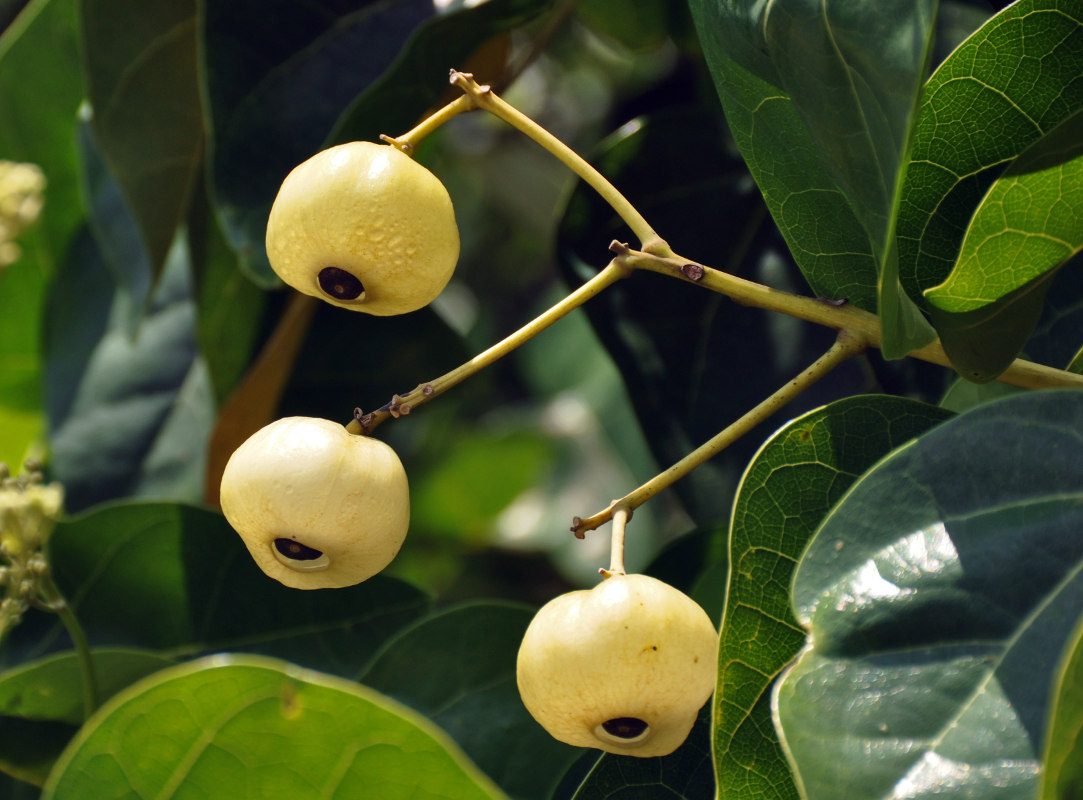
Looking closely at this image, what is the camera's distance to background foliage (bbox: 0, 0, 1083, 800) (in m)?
0.49

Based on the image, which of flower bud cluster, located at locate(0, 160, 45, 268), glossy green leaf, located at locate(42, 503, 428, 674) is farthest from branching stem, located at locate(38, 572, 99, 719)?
flower bud cluster, located at locate(0, 160, 45, 268)

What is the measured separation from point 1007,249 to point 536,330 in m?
0.28

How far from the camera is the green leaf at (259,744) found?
0.53 meters

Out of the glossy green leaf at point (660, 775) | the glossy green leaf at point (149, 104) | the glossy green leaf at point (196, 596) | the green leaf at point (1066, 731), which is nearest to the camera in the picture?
the green leaf at point (1066, 731)

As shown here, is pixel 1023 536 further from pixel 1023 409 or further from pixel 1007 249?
pixel 1007 249

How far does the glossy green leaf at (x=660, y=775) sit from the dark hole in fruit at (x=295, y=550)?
234mm

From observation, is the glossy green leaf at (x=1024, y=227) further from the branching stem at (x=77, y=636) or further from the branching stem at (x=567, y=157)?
the branching stem at (x=77, y=636)

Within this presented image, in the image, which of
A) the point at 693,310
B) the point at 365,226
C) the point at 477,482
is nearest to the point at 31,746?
the point at 365,226

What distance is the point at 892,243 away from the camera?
0.47 meters

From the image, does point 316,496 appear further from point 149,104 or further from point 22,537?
point 149,104

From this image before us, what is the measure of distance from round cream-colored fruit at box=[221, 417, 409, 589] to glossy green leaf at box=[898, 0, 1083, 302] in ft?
1.17

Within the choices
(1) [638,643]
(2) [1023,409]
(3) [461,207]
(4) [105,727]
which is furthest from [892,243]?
(3) [461,207]

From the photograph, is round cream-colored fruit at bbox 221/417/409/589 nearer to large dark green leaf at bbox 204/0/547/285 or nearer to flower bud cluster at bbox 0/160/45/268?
→ large dark green leaf at bbox 204/0/547/285

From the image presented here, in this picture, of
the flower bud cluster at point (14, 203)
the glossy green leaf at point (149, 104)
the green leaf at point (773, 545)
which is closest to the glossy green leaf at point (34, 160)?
the glossy green leaf at point (149, 104)
